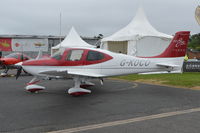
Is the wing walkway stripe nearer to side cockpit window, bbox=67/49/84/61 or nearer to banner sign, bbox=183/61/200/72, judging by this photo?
side cockpit window, bbox=67/49/84/61

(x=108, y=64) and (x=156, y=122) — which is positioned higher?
(x=108, y=64)

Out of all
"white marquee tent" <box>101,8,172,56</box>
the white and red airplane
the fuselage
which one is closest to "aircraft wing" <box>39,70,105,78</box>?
the white and red airplane

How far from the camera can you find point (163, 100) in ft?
26.9

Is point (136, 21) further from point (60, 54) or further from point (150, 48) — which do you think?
point (60, 54)

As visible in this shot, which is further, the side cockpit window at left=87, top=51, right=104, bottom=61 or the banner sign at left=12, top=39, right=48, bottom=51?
the banner sign at left=12, top=39, right=48, bottom=51

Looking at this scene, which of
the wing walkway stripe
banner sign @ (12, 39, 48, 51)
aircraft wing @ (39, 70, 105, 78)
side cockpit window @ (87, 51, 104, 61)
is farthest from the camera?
banner sign @ (12, 39, 48, 51)

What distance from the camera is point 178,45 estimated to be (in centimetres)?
1005

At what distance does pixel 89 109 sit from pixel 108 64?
333cm

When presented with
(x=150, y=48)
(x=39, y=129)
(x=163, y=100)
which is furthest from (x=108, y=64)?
(x=150, y=48)

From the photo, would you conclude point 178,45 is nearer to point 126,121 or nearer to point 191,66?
point 126,121

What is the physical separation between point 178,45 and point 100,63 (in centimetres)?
372

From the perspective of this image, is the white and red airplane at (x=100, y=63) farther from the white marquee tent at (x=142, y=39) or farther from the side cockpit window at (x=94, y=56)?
the white marquee tent at (x=142, y=39)

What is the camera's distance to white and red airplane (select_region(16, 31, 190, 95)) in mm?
9484

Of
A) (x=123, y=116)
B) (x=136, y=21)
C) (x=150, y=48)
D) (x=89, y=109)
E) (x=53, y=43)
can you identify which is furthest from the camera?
(x=53, y=43)
